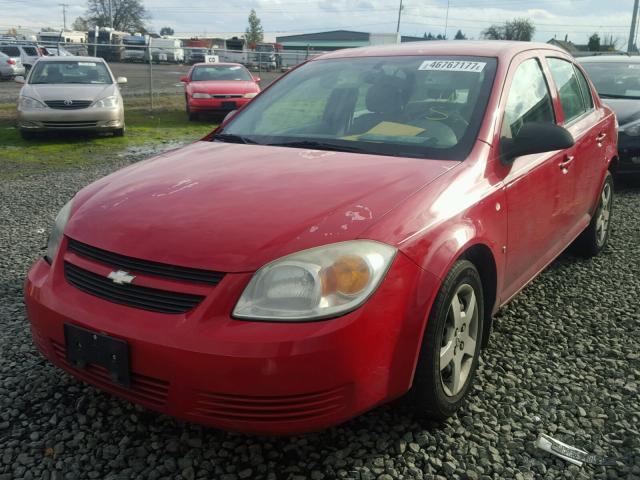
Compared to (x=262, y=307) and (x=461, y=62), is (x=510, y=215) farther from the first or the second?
(x=262, y=307)

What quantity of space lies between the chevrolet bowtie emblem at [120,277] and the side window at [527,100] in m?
1.83

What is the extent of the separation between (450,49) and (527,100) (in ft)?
1.72

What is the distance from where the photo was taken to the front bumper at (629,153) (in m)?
7.13

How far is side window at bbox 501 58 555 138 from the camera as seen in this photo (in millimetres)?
2988

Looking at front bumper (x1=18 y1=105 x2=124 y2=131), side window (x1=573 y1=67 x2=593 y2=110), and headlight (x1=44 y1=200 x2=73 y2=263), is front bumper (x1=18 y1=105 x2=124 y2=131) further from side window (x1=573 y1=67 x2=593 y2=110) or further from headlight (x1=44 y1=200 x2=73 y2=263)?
headlight (x1=44 y1=200 x2=73 y2=263)

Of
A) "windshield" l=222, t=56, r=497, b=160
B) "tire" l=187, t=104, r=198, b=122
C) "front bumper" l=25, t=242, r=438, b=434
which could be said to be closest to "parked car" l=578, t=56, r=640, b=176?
"windshield" l=222, t=56, r=497, b=160

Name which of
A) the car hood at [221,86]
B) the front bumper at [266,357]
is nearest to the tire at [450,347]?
the front bumper at [266,357]

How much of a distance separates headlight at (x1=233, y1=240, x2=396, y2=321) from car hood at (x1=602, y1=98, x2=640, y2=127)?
6505 millimetres

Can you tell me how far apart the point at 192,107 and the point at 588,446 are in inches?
499

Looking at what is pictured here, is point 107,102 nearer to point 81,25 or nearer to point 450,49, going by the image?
point 450,49

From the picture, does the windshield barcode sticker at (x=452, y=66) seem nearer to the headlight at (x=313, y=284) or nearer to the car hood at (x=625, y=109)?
the headlight at (x=313, y=284)

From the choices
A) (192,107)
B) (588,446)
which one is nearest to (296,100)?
(588,446)

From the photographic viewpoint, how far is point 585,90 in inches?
174

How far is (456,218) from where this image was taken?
2.35 m
